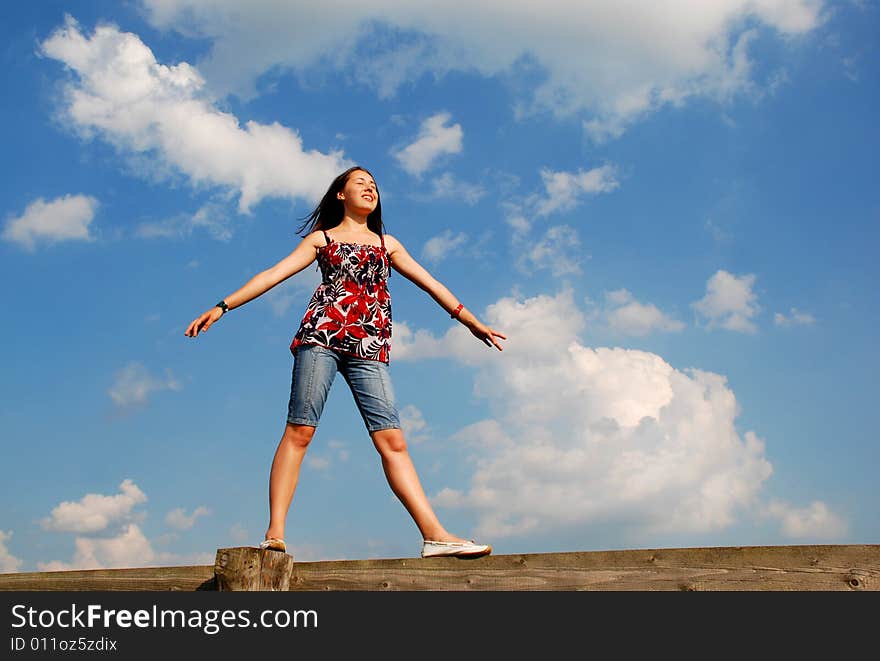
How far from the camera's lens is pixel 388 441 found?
556 centimetres

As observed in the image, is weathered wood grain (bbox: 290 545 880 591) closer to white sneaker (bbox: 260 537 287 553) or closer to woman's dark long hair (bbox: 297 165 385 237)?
white sneaker (bbox: 260 537 287 553)

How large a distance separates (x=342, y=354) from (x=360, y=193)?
1.30 metres

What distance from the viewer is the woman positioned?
5.48 m

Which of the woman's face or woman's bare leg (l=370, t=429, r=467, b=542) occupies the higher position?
the woman's face

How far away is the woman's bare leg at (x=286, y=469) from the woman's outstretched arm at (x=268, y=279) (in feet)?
2.87

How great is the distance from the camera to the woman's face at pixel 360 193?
6145 mm

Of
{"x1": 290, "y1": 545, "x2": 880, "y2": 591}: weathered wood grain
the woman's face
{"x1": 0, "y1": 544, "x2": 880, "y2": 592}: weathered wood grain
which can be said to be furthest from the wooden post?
the woman's face

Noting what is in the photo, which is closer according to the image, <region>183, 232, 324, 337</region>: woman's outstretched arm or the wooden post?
the wooden post

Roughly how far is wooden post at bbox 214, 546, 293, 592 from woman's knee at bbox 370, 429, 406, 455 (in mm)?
1006

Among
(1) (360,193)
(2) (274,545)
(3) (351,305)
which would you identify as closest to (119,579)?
(2) (274,545)

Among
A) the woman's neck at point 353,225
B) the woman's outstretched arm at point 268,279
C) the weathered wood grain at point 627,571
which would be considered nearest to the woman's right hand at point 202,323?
the woman's outstretched arm at point 268,279
